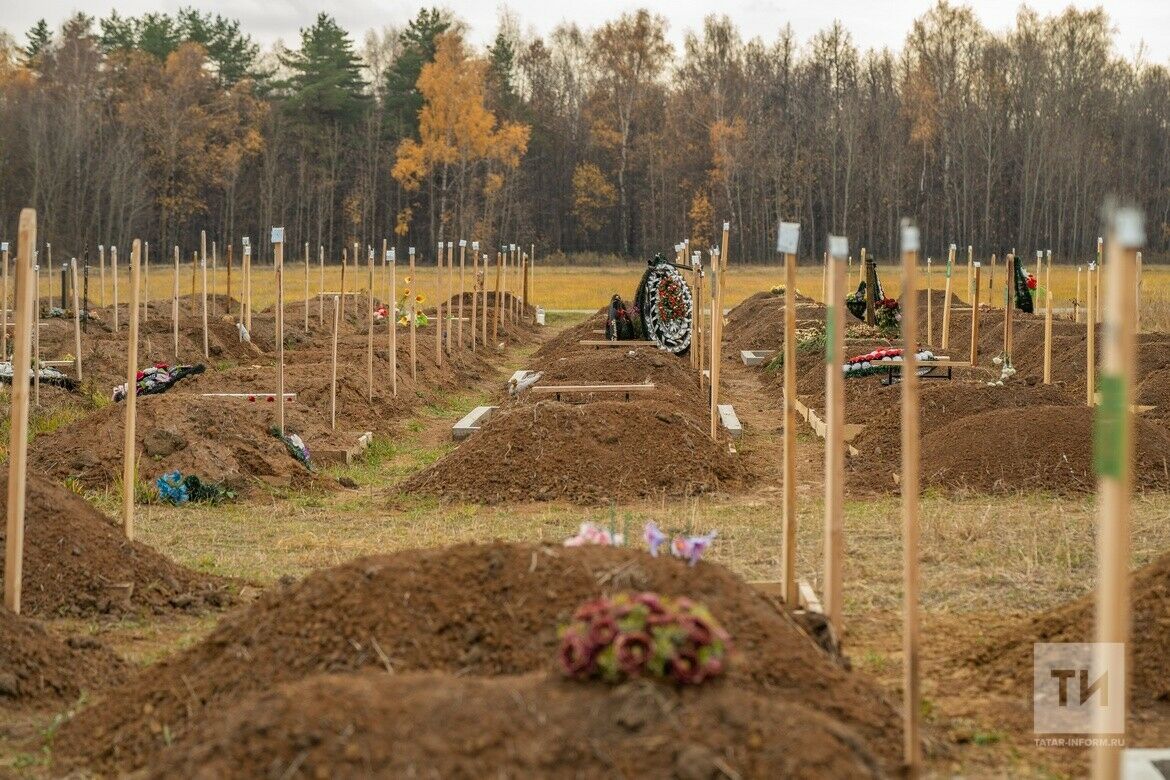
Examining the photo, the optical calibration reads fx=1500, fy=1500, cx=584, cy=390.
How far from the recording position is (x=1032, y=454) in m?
12.2

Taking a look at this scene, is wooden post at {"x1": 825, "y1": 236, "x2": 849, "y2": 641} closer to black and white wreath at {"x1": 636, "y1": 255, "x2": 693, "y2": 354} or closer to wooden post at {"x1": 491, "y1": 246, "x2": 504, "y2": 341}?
black and white wreath at {"x1": 636, "y1": 255, "x2": 693, "y2": 354}

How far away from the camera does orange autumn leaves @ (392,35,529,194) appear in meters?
58.8

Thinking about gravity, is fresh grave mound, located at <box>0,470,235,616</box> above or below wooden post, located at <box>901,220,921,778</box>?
below

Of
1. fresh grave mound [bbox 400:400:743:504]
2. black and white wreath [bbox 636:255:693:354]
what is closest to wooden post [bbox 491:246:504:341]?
black and white wreath [bbox 636:255:693:354]

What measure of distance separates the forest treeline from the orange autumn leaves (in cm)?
12

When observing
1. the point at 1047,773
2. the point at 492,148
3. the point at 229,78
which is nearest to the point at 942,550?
the point at 1047,773

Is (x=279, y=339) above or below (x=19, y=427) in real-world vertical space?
above

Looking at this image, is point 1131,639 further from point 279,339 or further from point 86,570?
point 279,339

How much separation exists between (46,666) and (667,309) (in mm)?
15058

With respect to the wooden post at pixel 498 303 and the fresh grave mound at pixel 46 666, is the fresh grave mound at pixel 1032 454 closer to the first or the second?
the fresh grave mound at pixel 46 666

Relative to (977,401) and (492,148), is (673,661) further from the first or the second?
(492,148)

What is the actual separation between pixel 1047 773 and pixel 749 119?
2422 inches

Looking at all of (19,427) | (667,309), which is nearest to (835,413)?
(19,427)

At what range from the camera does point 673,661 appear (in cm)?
438
